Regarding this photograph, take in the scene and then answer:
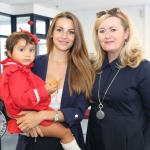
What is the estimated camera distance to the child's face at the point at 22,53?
1706mm

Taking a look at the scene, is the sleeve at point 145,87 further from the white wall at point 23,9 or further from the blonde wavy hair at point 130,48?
the white wall at point 23,9

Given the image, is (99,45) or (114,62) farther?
(99,45)

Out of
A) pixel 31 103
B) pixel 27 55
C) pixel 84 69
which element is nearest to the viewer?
pixel 31 103

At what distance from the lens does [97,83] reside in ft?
5.98

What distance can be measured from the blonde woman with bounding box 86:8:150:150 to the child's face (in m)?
0.52

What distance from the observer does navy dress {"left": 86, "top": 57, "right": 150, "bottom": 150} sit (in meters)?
1.66

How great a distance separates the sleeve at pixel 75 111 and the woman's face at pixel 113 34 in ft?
1.37

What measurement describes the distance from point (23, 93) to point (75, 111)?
1.36 feet

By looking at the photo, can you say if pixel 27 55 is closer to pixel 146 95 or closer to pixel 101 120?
pixel 101 120

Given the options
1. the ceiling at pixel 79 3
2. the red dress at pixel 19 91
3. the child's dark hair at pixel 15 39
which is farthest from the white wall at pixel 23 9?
the red dress at pixel 19 91

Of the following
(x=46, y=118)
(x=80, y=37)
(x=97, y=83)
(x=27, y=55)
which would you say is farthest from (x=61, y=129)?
(x=80, y=37)

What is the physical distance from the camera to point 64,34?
1859 mm

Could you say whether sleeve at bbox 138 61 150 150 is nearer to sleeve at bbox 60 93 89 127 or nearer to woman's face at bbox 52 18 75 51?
sleeve at bbox 60 93 89 127

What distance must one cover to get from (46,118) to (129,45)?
77cm
